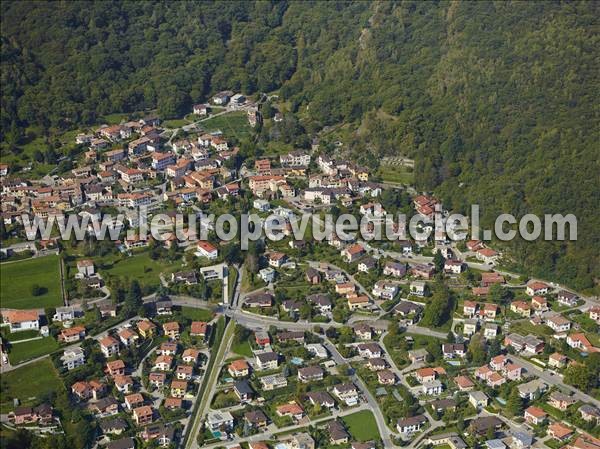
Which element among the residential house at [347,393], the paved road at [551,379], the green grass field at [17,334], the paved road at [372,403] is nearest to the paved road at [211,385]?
the paved road at [372,403]

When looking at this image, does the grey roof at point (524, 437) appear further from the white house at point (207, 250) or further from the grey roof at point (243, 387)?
the white house at point (207, 250)

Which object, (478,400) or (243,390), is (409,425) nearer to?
(478,400)

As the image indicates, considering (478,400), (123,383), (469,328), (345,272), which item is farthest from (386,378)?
(123,383)

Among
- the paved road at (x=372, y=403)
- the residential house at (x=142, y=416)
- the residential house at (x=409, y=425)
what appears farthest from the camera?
the residential house at (x=142, y=416)

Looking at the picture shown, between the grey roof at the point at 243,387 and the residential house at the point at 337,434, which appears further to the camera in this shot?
the grey roof at the point at 243,387

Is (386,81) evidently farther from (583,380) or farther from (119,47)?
(583,380)

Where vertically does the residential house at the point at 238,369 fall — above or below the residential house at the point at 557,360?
above
